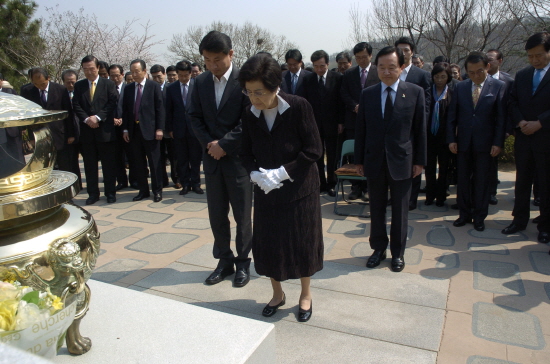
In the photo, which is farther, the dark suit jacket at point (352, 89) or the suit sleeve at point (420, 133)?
the dark suit jacket at point (352, 89)

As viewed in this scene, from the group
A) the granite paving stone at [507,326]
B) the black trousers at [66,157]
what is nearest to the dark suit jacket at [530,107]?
the granite paving stone at [507,326]

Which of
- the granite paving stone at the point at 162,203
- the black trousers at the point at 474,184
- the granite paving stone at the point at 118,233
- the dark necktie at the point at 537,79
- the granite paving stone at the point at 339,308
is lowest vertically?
the granite paving stone at the point at 339,308

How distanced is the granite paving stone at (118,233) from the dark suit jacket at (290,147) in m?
2.62

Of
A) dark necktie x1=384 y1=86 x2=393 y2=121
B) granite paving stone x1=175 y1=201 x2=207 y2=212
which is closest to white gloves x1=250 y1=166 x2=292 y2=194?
dark necktie x1=384 y1=86 x2=393 y2=121

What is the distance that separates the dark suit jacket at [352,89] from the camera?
5.86 m

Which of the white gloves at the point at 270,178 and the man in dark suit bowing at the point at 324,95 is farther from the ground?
the man in dark suit bowing at the point at 324,95

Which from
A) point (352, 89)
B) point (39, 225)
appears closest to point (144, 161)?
point (352, 89)

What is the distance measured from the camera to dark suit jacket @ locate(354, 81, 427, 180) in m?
3.51

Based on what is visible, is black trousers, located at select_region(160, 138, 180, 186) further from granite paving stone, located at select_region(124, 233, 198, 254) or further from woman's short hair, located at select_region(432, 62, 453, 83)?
woman's short hair, located at select_region(432, 62, 453, 83)

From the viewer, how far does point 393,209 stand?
3648 millimetres

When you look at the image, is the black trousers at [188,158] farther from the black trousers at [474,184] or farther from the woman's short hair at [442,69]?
the black trousers at [474,184]

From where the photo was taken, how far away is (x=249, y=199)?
3445 millimetres

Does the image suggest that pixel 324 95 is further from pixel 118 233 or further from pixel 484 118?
pixel 118 233

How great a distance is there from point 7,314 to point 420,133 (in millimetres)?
3123
